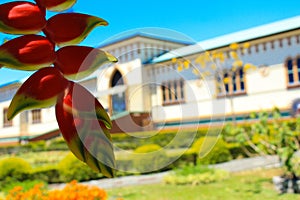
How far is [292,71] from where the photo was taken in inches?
567

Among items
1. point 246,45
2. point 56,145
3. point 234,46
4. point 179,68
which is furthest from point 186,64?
point 246,45

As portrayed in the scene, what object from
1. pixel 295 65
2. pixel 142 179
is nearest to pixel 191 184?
pixel 142 179

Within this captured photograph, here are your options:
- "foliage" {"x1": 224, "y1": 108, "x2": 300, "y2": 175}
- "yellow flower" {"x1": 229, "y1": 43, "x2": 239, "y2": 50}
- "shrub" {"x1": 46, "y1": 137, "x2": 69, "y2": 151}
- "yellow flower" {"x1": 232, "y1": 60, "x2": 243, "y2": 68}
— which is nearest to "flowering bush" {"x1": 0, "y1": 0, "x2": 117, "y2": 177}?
"foliage" {"x1": 224, "y1": 108, "x2": 300, "y2": 175}

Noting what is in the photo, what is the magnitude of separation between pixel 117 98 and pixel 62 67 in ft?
0.46

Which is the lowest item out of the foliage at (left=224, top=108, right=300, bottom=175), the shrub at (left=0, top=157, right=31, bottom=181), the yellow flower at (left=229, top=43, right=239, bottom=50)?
the shrub at (left=0, top=157, right=31, bottom=181)

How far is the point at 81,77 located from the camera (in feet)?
0.75

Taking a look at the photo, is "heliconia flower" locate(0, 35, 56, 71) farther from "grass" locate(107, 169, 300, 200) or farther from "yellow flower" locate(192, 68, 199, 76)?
"grass" locate(107, 169, 300, 200)

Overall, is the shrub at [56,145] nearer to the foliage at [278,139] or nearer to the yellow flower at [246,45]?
the yellow flower at [246,45]

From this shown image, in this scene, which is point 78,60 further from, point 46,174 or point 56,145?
point 56,145

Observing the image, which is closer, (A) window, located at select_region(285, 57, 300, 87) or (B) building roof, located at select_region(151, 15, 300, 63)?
(A) window, located at select_region(285, 57, 300, 87)

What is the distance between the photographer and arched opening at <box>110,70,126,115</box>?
319 mm

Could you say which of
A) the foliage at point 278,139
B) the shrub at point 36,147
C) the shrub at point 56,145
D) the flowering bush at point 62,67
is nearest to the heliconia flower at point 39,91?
the flowering bush at point 62,67

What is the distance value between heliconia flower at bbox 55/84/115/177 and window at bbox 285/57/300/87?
583 inches

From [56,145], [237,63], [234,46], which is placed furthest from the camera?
[237,63]
